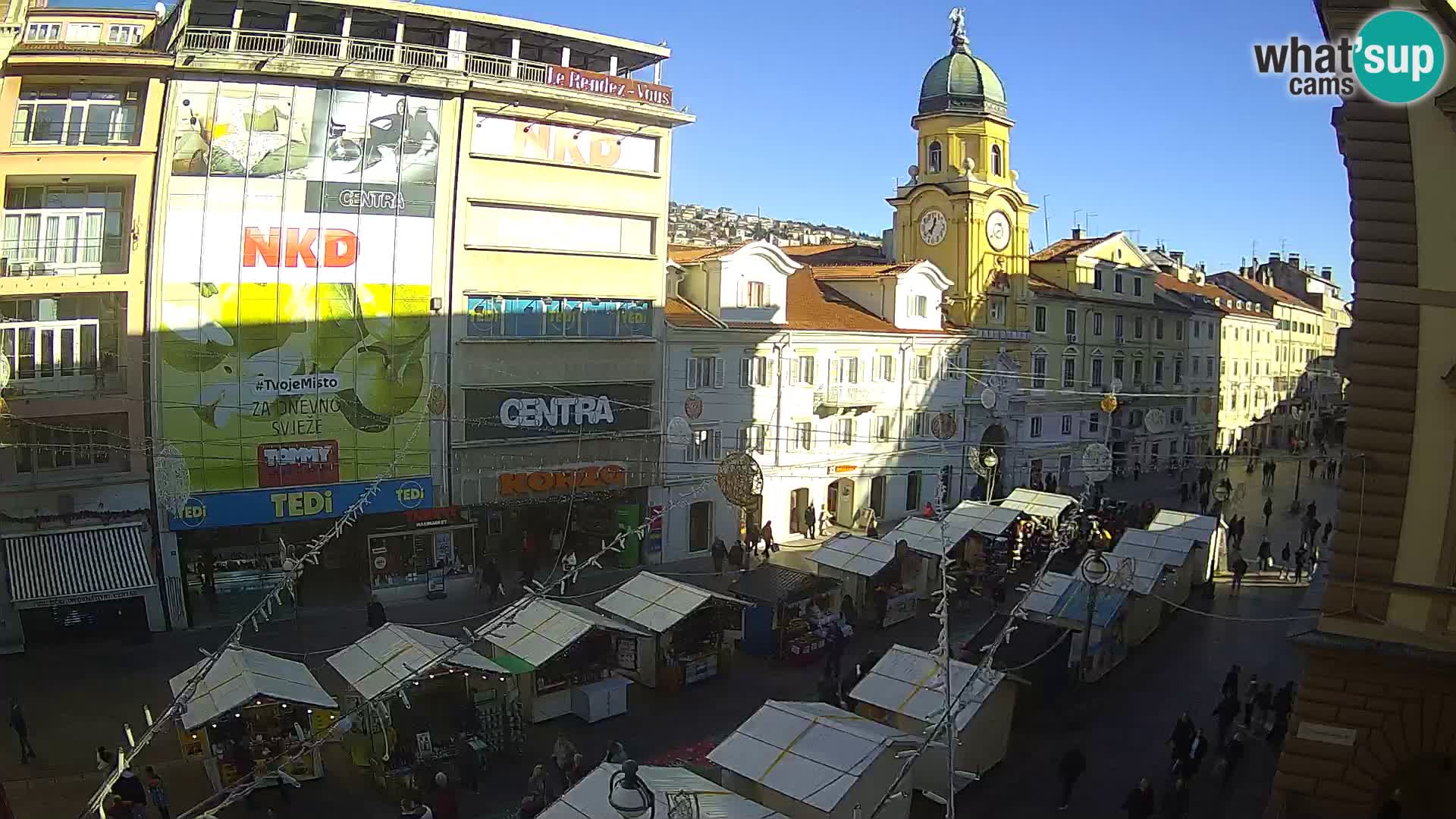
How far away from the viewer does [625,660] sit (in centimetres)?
2327

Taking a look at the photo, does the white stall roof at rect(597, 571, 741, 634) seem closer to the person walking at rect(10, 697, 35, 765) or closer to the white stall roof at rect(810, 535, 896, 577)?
the white stall roof at rect(810, 535, 896, 577)

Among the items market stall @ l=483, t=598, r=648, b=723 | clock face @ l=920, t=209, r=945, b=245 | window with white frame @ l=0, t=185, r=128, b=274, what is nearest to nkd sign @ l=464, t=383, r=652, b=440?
window with white frame @ l=0, t=185, r=128, b=274

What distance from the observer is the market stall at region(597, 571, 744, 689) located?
22.8 metres

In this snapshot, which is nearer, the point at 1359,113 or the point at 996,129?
the point at 1359,113

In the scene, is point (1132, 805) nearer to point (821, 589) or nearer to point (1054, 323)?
point (821, 589)

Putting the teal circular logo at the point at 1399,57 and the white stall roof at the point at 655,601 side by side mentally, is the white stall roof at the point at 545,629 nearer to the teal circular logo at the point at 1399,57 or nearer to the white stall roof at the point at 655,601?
the white stall roof at the point at 655,601

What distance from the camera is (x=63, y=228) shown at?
26531mm

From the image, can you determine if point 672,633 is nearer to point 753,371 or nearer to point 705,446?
point 705,446

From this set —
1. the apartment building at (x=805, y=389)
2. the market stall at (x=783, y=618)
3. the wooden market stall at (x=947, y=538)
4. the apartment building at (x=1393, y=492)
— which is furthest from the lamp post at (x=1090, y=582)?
A: the apartment building at (x=805, y=389)

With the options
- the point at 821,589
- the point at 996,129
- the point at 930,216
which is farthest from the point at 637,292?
the point at 996,129

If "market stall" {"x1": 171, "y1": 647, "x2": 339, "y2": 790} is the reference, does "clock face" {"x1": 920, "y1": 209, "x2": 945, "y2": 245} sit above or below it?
above

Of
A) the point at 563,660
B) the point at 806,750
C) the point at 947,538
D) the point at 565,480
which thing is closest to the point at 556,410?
the point at 565,480

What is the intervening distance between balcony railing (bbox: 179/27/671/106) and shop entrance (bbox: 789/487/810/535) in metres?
15.9

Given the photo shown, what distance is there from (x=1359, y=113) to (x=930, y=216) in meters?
36.9
